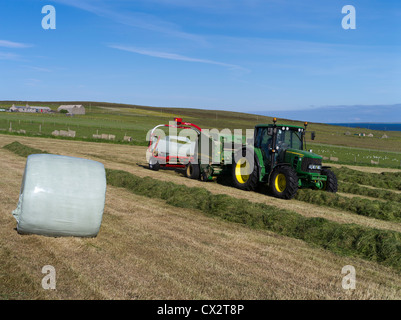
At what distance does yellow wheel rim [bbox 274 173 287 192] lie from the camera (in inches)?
524

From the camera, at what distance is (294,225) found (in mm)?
9172

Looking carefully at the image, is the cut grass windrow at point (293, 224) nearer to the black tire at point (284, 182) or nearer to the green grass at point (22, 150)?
the black tire at point (284, 182)

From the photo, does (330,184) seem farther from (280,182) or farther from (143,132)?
(143,132)

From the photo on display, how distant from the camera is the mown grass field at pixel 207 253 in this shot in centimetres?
559

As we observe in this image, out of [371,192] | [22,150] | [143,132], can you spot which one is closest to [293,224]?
[371,192]

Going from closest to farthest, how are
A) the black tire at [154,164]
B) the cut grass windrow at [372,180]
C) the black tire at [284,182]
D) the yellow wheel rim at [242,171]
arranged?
the black tire at [284,182] → the yellow wheel rim at [242,171] → the cut grass windrow at [372,180] → the black tire at [154,164]

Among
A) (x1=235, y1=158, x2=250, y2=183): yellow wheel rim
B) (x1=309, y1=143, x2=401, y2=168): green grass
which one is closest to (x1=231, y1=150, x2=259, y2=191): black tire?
(x1=235, y1=158, x2=250, y2=183): yellow wheel rim

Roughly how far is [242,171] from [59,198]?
8.80 m

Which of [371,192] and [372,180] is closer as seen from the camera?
[371,192]

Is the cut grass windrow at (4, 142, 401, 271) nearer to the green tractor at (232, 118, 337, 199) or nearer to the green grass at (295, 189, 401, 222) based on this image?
the green tractor at (232, 118, 337, 199)

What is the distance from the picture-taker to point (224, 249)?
748cm

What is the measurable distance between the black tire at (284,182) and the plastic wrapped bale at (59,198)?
23.2ft

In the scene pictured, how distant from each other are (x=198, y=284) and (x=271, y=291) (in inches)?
39.0

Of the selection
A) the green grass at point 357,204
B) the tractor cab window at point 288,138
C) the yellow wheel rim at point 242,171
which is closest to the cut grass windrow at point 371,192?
the green grass at point 357,204
